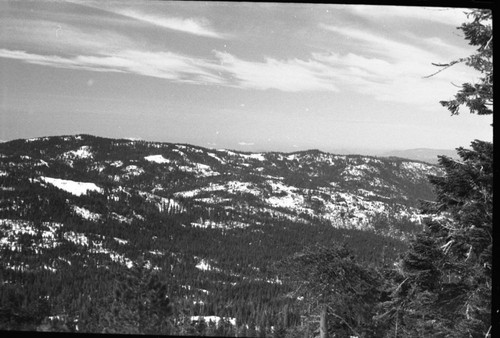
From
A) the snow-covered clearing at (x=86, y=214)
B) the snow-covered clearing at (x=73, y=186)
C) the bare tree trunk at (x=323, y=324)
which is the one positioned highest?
the bare tree trunk at (x=323, y=324)

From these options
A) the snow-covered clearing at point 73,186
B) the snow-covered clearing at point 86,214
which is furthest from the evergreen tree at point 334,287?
the snow-covered clearing at point 73,186

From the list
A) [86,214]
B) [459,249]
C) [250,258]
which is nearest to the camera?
[459,249]

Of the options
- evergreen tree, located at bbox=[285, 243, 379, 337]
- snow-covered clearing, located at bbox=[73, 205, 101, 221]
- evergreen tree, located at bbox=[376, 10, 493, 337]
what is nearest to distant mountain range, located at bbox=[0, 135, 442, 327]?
snow-covered clearing, located at bbox=[73, 205, 101, 221]

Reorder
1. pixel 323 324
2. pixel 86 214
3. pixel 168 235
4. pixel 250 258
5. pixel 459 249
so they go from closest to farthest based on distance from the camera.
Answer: pixel 459 249 < pixel 323 324 < pixel 250 258 < pixel 168 235 < pixel 86 214

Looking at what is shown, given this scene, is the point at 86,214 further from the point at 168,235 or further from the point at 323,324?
the point at 323,324

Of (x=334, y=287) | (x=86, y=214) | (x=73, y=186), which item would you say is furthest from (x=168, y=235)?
(x=334, y=287)

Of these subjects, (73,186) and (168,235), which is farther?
(73,186)

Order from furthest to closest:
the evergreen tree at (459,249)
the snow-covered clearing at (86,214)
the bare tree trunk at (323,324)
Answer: the snow-covered clearing at (86,214) → the bare tree trunk at (323,324) → the evergreen tree at (459,249)

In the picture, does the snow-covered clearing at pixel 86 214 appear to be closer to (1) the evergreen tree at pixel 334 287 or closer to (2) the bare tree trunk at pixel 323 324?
(1) the evergreen tree at pixel 334 287
